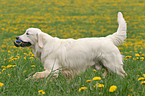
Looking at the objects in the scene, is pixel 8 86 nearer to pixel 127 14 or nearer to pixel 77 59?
pixel 77 59

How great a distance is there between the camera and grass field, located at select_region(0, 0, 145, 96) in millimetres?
2971

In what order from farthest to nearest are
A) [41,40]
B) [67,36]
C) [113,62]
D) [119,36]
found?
[67,36], [119,36], [41,40], [113,62]

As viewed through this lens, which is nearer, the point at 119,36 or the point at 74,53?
the point at 74,53

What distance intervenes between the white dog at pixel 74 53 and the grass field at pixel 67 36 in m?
0.21

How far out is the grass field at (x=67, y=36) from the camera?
2.97m

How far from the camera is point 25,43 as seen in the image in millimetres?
4066

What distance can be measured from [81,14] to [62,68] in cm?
1423

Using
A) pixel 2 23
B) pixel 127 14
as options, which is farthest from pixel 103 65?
→ pixel 127 14

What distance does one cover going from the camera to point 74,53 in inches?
156

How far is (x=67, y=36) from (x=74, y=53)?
23.8 feet

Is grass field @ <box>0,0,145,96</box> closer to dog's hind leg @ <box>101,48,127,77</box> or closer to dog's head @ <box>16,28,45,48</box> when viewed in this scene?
dog's hind leg @ <box>101,48,127,77</box>

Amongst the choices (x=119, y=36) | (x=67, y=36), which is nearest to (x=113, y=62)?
(x=119, y=36)

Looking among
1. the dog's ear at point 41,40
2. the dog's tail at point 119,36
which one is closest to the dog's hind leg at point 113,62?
the dog's tail at point 119,36

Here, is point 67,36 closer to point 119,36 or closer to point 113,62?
point 119,36
